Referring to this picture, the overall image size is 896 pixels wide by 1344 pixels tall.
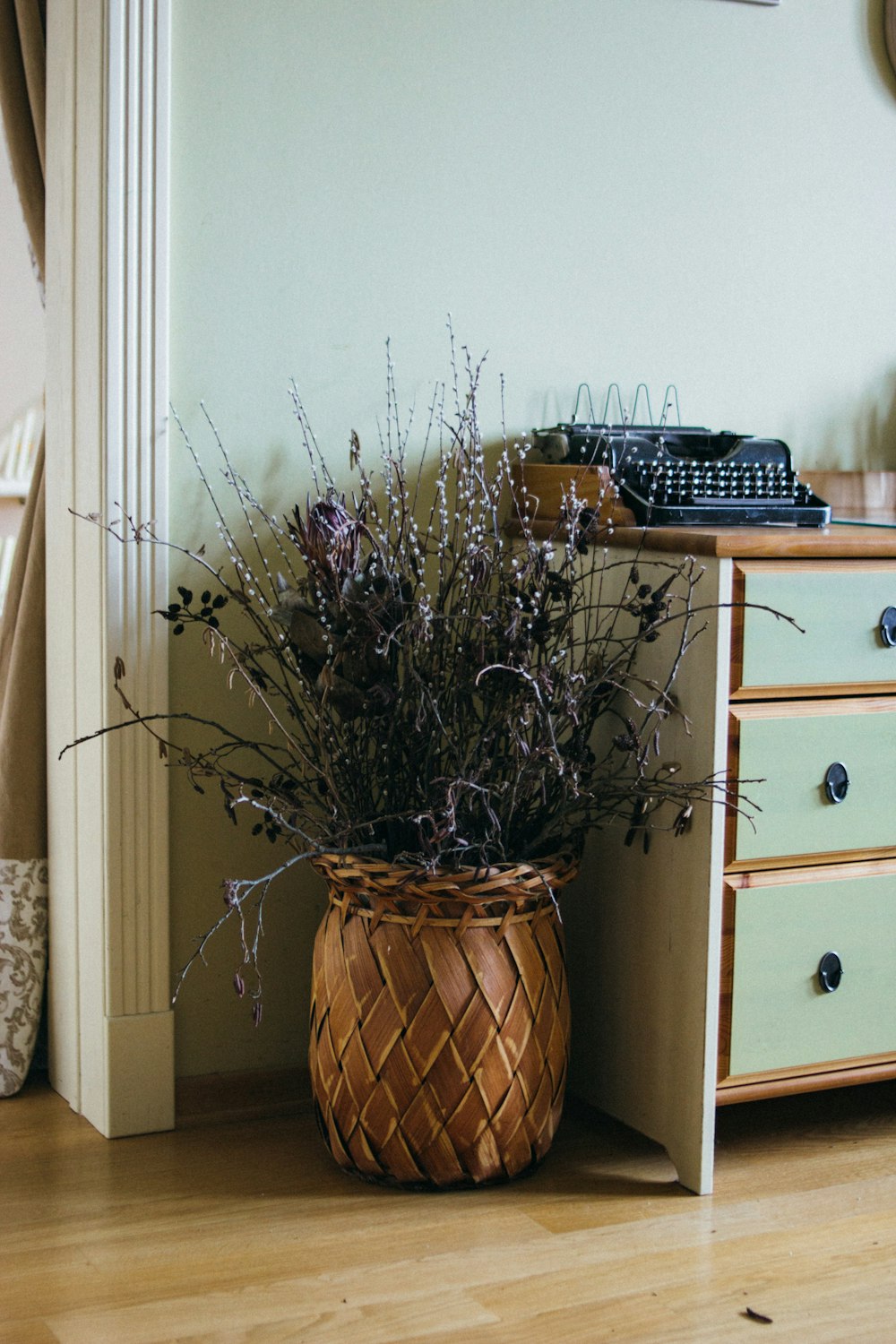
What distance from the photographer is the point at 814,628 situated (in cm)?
191

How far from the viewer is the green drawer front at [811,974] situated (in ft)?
6.23

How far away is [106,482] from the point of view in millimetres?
2004

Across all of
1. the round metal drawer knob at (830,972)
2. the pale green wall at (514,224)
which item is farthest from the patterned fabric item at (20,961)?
the round metal drawer knob at (830,972)

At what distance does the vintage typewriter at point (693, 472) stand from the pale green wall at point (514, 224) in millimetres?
191

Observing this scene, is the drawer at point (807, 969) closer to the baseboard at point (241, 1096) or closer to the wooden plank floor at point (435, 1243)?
the wooden plank floor at point (435, 1243)

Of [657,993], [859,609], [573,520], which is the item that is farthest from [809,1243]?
[573,520]

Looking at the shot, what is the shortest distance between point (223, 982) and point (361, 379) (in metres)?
0.93

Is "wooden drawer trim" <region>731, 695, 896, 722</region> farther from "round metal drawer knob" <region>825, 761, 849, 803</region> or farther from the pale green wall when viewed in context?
the pale green wall

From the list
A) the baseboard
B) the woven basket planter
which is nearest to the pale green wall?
the baseboard

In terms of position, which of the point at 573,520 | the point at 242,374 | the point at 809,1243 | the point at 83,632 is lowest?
the point at 809,1243

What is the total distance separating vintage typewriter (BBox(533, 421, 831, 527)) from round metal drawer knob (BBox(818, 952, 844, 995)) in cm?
62

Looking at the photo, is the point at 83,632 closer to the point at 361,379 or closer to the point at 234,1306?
the point at 361,379

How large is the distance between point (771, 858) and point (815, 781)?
118 millimetres

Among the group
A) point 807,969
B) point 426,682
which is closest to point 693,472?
point 426,682
